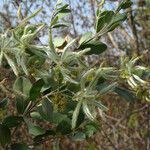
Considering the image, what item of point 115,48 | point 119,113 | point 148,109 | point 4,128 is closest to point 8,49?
point 4,128

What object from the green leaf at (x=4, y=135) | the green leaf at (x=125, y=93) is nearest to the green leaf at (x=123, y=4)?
the green leaf at (x=125, y=93)

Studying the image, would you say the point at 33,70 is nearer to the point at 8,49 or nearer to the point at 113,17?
the point at 8,49

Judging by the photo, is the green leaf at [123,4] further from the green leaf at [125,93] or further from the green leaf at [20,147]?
the green leaf at [20,147]

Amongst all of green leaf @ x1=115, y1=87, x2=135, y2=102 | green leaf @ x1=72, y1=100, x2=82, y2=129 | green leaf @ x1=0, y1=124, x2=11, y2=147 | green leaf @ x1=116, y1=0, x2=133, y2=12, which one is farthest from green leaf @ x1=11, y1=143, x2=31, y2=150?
green leaf @ x1=116, y1=0, x2=133, y2=12

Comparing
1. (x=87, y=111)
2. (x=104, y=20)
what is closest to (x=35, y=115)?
(x=87, y=111)

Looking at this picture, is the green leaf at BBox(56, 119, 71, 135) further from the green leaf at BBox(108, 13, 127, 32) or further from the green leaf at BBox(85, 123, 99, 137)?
the green leaf at BBox(108, 13, 127, 32)

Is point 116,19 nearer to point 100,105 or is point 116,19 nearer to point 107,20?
point 107,20
